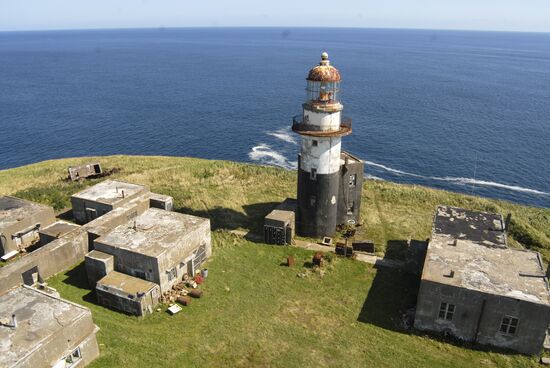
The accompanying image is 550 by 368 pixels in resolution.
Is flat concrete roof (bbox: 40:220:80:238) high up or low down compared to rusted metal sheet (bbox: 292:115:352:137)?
down

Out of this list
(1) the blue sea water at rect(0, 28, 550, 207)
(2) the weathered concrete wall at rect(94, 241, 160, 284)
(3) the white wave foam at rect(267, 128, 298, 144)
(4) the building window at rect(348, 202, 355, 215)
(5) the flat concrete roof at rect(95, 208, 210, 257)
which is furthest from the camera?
(3) the white wave foam at rect(267, 128, 298, 144)

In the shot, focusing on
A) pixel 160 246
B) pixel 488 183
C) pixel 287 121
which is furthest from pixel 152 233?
pixel 287 121

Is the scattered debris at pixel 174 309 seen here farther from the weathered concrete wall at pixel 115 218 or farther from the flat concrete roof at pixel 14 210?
the flat concrete roof at pixel 14 210

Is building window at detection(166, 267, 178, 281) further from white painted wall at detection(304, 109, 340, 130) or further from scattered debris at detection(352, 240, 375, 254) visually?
white painted wall at detection(304, 109, 340, 130)

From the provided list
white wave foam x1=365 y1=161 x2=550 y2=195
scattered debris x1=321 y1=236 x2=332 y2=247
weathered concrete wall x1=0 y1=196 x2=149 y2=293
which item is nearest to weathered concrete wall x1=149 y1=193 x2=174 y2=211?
weathered concrete wall x1=0 y1=196 x2=149 y2=293

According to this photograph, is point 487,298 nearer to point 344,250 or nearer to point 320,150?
point 344,250

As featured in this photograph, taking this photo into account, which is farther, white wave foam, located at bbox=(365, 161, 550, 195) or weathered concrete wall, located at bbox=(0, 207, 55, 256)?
white wave foam, located at bbox=(365, 161, 550, 195)

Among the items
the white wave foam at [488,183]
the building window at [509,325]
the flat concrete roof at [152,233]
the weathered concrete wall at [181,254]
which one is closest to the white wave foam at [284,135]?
the white wave foam at [488,183]
